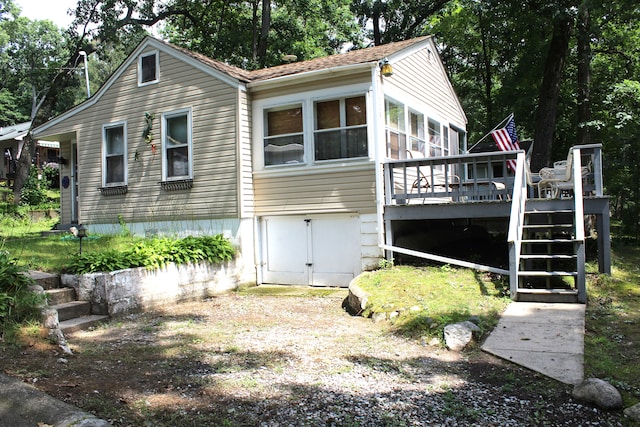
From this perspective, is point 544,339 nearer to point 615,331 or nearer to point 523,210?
point 615,331

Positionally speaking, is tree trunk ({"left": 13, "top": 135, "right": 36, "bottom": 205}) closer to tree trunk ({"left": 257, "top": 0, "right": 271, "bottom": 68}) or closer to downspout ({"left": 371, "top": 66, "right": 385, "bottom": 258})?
tree trunk ({"left": 257, "top": 0, "right": 271, "bottom": 68})

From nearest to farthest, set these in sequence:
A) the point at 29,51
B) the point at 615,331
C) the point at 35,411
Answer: the point at 35,411
the point at 615,331
the point at 29,51

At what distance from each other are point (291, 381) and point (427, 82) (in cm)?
1001

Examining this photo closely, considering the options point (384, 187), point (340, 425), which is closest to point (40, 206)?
point (384, 187)

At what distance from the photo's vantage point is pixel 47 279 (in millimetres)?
6723

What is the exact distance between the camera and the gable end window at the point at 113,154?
11633 millimetres

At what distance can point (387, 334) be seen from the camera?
5668 mm

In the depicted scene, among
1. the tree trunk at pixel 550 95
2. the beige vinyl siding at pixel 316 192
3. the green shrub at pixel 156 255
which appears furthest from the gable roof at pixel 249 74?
the tree trunk at pixel 550 95

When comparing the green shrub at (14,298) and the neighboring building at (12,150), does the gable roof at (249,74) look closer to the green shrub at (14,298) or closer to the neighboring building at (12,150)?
the green shrub at (14,298)

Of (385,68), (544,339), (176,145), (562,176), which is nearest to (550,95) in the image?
(562,176)

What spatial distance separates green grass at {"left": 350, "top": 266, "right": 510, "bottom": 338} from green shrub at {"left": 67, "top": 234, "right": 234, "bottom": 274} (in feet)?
9.68

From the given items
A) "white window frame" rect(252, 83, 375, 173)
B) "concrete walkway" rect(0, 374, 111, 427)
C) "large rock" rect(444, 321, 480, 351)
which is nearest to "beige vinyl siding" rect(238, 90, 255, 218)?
"white window frame" rect(252, 83, 375, 173)

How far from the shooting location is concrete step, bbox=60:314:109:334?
19.8 feet

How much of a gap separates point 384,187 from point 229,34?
1400 centimetres
